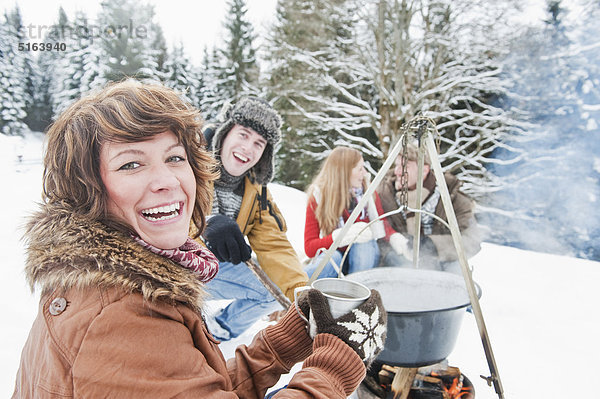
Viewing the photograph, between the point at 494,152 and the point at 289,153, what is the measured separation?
6.39 meters

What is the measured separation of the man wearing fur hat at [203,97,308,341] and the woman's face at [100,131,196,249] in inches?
42.5

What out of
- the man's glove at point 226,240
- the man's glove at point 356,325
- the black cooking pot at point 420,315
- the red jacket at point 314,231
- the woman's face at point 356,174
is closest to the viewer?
the man's glove at point 356,325

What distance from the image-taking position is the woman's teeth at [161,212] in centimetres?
96

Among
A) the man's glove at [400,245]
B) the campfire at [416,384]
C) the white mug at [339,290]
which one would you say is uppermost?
the white mug at [339,290]

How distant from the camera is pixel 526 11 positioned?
7.61m

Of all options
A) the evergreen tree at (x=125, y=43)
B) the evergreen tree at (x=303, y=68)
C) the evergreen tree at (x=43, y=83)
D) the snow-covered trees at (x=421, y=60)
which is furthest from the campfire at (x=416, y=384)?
the evergreen tree at (x=43, y=83)

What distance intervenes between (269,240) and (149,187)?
160 centimetres

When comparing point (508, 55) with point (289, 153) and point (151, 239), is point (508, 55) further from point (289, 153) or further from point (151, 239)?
point (151, 239)

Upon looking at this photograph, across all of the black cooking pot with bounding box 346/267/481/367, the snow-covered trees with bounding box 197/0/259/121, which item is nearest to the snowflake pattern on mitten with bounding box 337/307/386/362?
the black cooking pot with bounding box 346/267/481/367

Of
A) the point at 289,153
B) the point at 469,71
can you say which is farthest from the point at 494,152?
the point at 289,153

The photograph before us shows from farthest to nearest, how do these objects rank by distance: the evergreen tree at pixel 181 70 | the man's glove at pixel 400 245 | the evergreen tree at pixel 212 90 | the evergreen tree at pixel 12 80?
1. the evergreen tree at pixel 181 70
2. the evergreen tree at pixel 212 90
3. the evergreen tree at pixel 12 80
4. the man's glove at pixel 400 245

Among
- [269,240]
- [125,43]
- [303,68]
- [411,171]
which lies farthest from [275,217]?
[125,43]

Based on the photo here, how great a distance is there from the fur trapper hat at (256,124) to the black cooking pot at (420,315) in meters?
0.99

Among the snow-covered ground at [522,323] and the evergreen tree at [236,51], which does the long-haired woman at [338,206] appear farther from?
the evergreen tree at [236,51]
